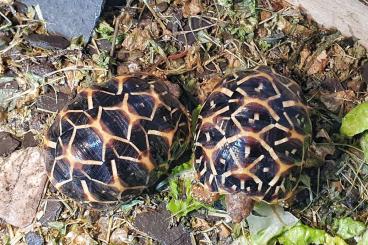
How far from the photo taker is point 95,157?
9.02 feet

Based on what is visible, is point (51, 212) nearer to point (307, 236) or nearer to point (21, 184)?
point (21, 184)

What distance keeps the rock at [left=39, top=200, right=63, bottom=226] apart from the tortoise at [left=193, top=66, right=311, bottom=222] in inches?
27.3

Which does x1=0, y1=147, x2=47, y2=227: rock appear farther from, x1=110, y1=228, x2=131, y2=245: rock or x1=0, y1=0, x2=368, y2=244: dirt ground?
x1=110, y1=228, x2=131, y2=245: rock

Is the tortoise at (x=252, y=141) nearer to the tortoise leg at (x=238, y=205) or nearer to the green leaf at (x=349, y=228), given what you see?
the tortoise leg at (x=238, y=205)

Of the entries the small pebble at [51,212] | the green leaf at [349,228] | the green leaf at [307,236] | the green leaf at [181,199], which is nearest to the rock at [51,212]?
the small pebble at [51,212]

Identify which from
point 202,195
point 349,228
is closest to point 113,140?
point 202,195

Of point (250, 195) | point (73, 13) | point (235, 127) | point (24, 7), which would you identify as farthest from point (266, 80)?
point (24, 7)

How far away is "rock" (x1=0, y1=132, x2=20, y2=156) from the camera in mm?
3293

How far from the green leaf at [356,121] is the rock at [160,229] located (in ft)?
2.70

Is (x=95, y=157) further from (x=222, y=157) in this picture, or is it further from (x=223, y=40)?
(x=223, y=40)

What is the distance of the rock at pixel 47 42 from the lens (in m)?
3.40

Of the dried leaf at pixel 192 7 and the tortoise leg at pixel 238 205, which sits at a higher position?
the dried leaf at pixel 192 7

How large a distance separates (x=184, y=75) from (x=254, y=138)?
2.32ft

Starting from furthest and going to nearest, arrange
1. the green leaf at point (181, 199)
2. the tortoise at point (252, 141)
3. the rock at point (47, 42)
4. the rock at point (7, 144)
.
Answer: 1. the rock at point (47, 42)
2. the rock at point (7, 144)
3. the green leaf at point (181, 199)
4. the tortoise at point (252, 141)
